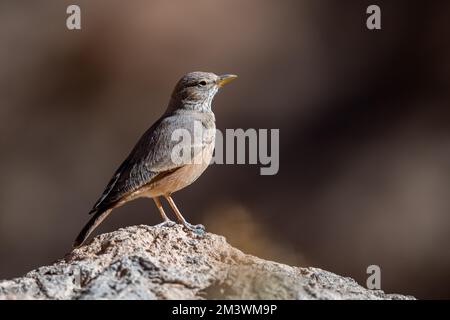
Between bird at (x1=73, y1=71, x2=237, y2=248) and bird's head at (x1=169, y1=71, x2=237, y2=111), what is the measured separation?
0.77 feet

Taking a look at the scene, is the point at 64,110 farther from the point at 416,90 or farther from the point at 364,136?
the point at 416,90

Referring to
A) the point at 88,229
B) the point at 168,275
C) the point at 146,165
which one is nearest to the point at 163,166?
the point at 146,165

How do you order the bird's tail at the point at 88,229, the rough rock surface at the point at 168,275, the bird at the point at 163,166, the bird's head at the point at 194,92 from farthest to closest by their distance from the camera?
the bird's head at the point at 194,92
the bird at the point at 163,166
the bird's tail at the point at 88,229
the rough rock surface at the point at 168,275

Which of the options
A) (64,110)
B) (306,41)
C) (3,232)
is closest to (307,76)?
(306,41)

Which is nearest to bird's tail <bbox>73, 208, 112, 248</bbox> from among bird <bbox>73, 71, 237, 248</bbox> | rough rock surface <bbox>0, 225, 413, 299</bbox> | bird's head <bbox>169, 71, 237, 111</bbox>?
bird <bbox>73, 71, 237, 248</bbox>

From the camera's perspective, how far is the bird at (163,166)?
8.12 metres

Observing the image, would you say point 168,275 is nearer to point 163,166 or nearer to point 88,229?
point 88,229

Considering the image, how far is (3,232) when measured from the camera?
54.7 ft

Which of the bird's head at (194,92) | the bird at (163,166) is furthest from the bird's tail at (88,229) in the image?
the bird's head at (194,92)

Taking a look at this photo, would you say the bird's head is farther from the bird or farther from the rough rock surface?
the rough rock surface

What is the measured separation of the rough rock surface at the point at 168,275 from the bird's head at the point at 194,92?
86.2 inches

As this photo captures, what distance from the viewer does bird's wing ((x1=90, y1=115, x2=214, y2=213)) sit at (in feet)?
26.7

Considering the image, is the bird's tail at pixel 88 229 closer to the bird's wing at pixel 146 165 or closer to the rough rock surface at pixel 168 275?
the bird's wing at pixel 146 165

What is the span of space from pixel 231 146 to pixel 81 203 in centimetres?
656
